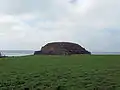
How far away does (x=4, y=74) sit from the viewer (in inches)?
704

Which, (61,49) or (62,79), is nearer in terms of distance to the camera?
(62,79)

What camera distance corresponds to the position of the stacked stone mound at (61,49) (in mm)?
46656

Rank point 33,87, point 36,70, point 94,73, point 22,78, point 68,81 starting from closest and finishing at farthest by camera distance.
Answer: point 33,87 < point 68,81 < point 22,78 < point 94,73 < point 36,70

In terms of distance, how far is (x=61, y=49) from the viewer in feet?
155

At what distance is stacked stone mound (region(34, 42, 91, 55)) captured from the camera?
46.7 metres

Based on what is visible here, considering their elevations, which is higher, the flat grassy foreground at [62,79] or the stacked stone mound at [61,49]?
the stacked stone mound at [61,49]

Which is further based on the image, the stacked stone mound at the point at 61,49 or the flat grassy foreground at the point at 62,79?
the stacked stone mound at the point at 61,49

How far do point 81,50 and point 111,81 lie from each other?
112ft

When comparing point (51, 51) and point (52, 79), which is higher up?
point (51, 51)

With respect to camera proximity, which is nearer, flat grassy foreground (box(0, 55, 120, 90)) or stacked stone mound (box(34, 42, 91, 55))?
flat grassy foreground (box(0, 55, 120, 90))

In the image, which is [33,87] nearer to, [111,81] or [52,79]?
[52,79]

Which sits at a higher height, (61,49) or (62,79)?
(61,49)

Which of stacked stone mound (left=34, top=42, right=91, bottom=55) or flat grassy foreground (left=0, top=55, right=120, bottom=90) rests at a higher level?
stacked stone mound (left=34, top=42, right=91, bottom=55)

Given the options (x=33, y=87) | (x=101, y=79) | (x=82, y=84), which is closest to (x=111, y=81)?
(x=101, y=79)
